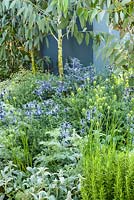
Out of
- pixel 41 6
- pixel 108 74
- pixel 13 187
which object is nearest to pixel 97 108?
pixel 13 187

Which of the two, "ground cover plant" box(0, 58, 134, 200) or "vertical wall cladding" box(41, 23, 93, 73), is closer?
"ground cover plant" box(0, 58, 134, 200)

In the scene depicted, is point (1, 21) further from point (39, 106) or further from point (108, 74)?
point (39, 106)

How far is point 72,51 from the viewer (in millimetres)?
5305

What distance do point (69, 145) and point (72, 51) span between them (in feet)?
10.1

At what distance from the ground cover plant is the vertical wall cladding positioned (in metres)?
1.59

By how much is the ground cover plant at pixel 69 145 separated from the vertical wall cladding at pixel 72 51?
1.59 metres

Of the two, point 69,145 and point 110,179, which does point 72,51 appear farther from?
point 110,179

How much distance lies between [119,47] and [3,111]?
0.90 meters

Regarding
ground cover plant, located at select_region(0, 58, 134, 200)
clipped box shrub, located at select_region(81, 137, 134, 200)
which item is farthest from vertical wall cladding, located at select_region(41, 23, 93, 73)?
clipped box shrub, located at select_region(81, 137, 134, 200)

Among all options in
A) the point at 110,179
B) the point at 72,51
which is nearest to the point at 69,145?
the point at 110,179

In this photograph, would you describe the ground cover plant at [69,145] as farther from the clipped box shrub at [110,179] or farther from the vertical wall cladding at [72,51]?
the vertical wall cladding at [72,51]

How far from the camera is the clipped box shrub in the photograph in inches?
66.7

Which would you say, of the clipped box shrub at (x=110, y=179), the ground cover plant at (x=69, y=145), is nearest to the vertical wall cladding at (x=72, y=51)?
the ground cover plant at (x=69, y=145)

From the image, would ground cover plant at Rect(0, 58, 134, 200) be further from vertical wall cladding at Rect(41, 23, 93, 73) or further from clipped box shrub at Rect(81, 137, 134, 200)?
vertical wall cladding at Rect(41, 23, 93, 73)
